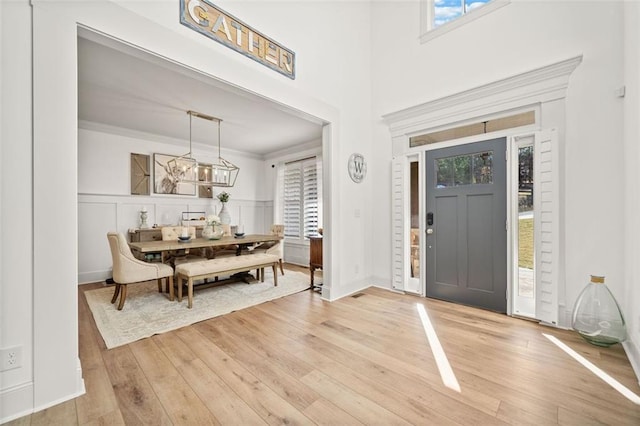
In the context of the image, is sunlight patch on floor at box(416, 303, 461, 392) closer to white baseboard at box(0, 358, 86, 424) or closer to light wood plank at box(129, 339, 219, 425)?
light wood plank at box(129, 339, 219, 425)

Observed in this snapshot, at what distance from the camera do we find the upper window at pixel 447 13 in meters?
3.24

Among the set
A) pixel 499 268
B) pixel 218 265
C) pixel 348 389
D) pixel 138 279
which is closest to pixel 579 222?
pixel 499 268

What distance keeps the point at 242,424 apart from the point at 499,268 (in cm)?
298

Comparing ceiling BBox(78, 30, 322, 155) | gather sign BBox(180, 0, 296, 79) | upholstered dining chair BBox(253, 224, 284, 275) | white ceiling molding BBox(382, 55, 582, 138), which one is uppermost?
gather sign BBox(180, 0, 296, 79)

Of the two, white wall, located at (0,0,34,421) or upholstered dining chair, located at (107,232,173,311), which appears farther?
upholstered dining chair, located at (107,232,173,311)

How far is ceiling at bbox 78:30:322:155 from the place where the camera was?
252 centimetres

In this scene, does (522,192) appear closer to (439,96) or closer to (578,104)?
(578,104)

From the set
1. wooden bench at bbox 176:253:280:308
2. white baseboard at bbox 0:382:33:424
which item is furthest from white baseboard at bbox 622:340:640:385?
white baseboard at bbox 0:382:33:424

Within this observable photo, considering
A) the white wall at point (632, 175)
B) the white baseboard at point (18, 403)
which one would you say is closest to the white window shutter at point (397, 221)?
the white wall at point (632, 175)

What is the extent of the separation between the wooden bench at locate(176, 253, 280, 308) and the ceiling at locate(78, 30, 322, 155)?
6.89 ft

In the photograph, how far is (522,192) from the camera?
2.97 metres

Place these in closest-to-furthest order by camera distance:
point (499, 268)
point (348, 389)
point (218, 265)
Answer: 1. point (348, 389)
2. point (499, 268)
3. point (218, 265)

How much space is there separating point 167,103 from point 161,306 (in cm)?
270

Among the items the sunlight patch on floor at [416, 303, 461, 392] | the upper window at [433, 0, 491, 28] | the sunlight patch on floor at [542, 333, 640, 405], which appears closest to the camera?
the sunlight patch on floor at [542, 333, 640, 405]
